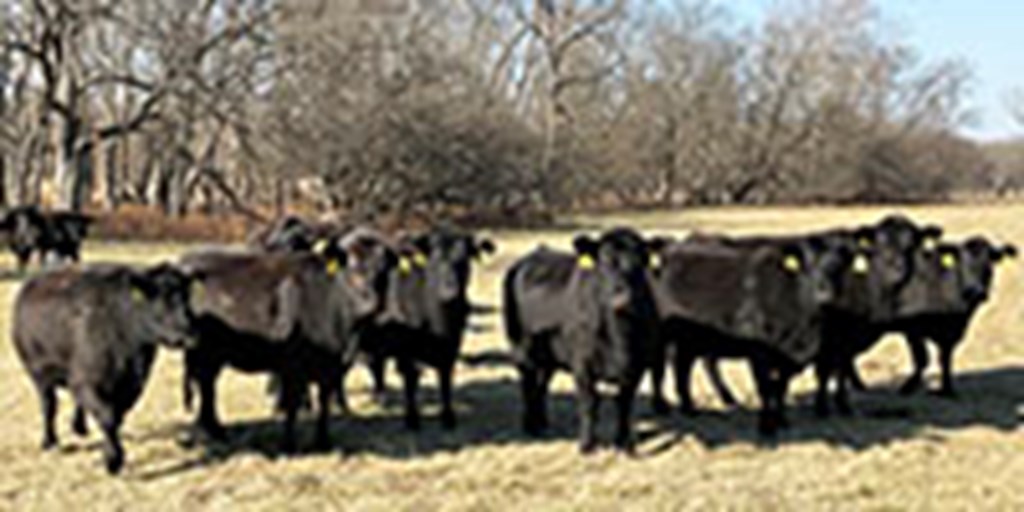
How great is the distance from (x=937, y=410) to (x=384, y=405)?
5.25m

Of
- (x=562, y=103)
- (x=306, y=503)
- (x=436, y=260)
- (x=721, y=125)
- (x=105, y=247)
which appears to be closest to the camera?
(x=306, y=503)

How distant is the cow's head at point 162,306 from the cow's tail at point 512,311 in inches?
114

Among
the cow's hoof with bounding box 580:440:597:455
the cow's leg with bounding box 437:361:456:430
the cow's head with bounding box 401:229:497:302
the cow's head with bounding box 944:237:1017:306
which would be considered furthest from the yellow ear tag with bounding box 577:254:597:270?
the cow's head with bounding box 944:237:1017:306

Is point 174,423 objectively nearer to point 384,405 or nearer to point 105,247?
point 384,405

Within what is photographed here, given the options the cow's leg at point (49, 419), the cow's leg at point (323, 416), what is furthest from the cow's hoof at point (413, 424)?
the cow's leg at point (49, 419)

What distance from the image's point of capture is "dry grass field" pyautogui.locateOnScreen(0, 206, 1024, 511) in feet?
27.8

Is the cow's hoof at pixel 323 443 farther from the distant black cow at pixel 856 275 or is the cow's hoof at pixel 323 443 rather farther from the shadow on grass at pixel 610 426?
the distant black cow at pixel 856 275

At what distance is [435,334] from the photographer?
425 inches

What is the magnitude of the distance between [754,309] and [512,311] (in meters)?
2.12

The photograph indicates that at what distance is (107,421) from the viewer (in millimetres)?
8914

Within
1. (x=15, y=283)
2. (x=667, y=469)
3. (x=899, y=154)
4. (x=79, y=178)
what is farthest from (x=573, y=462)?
(x=899, y=154)

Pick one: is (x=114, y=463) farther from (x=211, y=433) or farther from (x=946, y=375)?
(x=946, y=375)

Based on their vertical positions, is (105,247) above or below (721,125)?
below

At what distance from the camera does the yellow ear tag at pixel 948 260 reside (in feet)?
41.1
